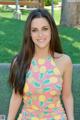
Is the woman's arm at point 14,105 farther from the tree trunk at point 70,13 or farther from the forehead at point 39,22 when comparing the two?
the tree trunk at point 70,13

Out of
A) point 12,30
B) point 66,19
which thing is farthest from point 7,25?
point 66,19

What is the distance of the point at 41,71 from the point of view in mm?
3260

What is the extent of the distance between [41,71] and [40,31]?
1.02 ft

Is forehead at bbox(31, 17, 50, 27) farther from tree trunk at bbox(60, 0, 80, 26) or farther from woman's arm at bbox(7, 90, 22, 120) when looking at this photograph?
tree trunk at bbox(60, 0, 80, 26)

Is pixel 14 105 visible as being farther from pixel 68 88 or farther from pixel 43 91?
pixel 68 88

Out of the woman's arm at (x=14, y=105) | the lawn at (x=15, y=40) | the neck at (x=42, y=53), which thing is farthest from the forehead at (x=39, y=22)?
→ the lawn at (x=15, y=40)

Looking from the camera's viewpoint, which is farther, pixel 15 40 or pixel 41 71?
pixel 15 40

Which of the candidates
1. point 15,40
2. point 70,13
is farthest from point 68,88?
point 70,13

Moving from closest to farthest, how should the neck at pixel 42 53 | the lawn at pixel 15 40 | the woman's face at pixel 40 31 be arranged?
the woman's face at pixel 40 31
the neck at pixel 42 53
the lawn at pixel 15 40

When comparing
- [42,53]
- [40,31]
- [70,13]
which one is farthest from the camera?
[70,13]

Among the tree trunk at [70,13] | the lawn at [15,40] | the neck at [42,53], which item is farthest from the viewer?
the tree trunk at [70,13]

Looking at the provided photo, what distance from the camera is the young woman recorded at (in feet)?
10.5

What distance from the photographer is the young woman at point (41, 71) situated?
321 cm

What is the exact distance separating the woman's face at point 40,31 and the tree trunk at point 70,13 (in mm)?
5422
